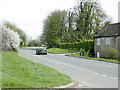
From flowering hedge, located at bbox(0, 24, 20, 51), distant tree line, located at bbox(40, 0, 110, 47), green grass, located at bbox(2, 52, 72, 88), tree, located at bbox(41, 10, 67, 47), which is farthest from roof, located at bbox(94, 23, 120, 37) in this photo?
tree, located at bbox(41, 10, 67, 47)

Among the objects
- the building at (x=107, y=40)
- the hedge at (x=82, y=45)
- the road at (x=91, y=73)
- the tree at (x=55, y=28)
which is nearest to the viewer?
the road at (x=91, y=73)

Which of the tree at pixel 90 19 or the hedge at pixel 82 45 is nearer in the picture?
the hedge at pixel 82 45

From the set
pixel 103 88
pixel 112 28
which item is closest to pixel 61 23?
pixel 112 28

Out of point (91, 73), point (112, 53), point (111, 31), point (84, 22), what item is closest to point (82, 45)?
point (84, 22)

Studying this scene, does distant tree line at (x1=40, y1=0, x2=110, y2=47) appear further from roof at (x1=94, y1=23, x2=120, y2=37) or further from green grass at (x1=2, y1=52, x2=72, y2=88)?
green grass at (x1=2, y1=52, x2=72, y2=88)

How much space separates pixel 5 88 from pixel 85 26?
139ft

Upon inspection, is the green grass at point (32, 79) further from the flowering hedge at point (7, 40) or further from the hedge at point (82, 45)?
Answer: the hedge at point (82, 45)

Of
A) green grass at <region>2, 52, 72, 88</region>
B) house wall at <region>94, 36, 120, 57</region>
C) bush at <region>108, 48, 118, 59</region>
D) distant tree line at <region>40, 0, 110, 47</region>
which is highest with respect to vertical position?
distant tree line at <region>40, 0, 110, 47</region>

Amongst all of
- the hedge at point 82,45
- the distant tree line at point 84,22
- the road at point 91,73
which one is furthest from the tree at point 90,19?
the road at point 91,73

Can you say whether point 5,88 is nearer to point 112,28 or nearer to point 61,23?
point 112,28

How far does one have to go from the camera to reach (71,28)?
53.3 metres

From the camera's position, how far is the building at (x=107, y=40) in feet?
99.9

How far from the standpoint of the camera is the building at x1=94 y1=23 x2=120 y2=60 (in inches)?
1199

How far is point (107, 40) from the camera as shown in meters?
32.3
